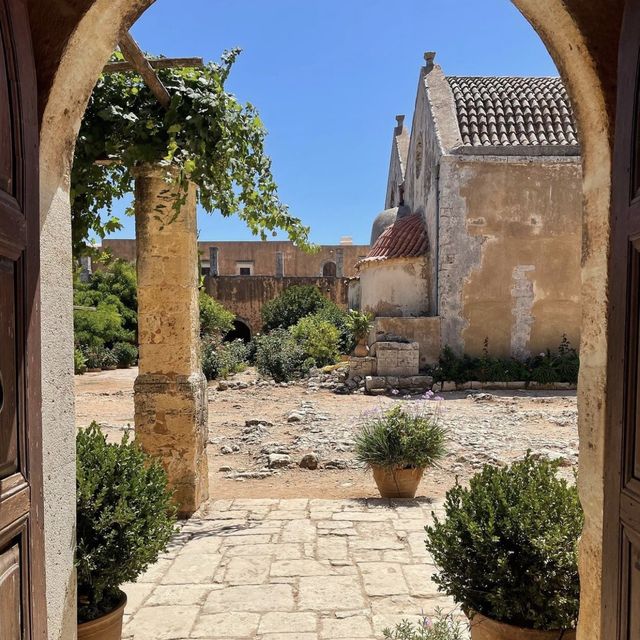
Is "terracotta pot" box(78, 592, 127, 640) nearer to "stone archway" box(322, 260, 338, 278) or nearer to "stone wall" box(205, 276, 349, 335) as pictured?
"stone wall" box(205, 276, 349, 335)

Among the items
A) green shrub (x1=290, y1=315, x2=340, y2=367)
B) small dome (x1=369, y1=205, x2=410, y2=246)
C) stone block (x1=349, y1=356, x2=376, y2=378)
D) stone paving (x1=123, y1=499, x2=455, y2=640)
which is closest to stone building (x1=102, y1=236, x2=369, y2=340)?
small dome (x1=369, y1=205, x2=410, y2=246)

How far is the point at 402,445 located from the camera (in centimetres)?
548

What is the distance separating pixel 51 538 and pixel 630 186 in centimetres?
222

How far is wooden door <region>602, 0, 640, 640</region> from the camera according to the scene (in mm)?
1604

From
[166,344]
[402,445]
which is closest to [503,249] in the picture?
[402,445]

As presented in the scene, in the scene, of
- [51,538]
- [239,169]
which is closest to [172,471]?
[239,169]

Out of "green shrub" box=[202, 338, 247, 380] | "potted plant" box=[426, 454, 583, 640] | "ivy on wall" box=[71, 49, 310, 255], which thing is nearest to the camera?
"potted plant" box=[426, 454, 583, 640]

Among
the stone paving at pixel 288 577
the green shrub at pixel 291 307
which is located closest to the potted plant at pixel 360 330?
the green shrub at pixel 291 307

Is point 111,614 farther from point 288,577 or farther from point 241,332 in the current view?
point 241,332

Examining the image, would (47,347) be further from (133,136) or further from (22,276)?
(133,136)

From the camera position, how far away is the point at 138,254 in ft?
16.5

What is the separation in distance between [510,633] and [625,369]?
61.8 inches

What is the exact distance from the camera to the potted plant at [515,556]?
8.21 ft

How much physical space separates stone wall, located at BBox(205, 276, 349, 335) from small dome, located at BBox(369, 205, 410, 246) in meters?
4.97
